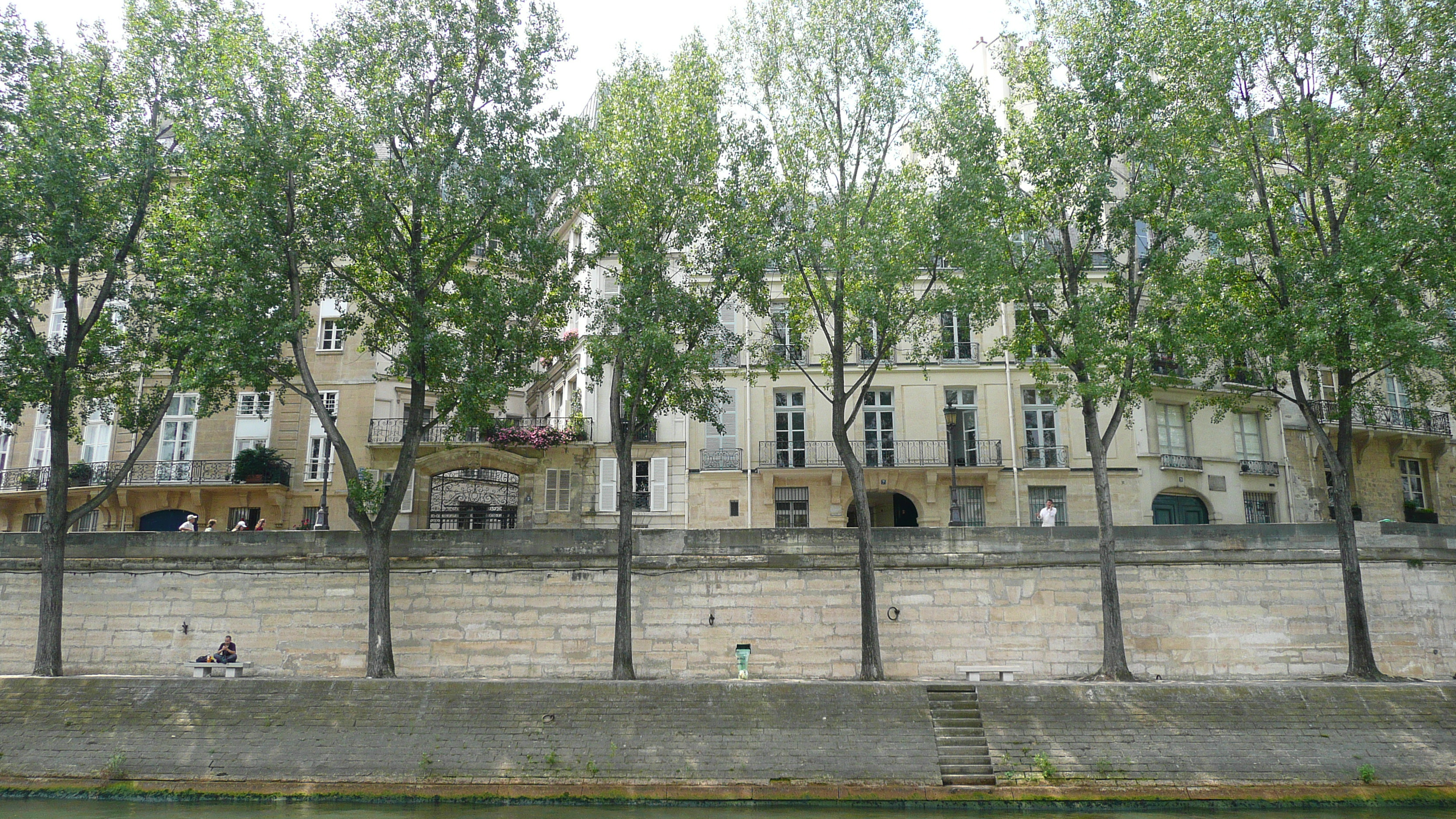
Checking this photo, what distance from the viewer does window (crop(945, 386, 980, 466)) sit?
2477 cm

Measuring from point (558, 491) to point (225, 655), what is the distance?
30.7 feet

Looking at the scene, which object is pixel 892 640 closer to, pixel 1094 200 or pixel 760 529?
pixel 760 529

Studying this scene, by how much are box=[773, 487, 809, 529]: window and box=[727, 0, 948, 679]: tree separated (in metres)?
6.85

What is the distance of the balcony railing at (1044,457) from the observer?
81.1 feet

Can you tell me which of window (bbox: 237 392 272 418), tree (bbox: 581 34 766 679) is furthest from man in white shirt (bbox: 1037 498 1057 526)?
window (bbox: 237 392 272 418)

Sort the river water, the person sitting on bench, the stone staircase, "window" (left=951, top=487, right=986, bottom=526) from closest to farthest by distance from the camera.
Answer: the river water, the stone staircase, the person sitting on bench, "window" (left=951, top=487, right=986, bottom=526)

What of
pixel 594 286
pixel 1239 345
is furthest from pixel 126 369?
pixel 1239 345

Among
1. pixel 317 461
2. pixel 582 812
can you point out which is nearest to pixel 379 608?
pixel 582 812

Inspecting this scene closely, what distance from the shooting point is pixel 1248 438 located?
26.5 m

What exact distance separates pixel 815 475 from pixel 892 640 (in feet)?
23.5

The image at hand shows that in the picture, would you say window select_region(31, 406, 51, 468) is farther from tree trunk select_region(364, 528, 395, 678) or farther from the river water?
the river water

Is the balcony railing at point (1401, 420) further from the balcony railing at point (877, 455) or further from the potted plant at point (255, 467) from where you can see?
the potted plant at point (255, 467)

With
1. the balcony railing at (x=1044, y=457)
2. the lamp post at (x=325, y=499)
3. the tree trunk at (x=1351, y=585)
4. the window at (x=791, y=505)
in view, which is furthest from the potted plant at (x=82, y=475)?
the tree trunk at (x=1351, y=585)

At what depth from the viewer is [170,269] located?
616 inches
